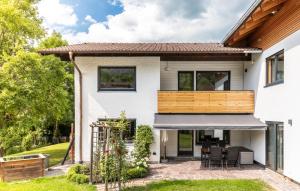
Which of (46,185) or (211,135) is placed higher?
(211,135)

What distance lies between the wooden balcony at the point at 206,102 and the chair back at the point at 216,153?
312 cm

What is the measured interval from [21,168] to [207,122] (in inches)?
409

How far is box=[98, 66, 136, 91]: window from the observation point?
18656 mm

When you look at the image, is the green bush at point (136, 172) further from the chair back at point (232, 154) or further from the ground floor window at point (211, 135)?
the ground floor window at point (211, 135)

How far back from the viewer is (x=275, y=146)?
14.9 m

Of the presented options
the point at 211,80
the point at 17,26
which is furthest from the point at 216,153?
the point at 17,26

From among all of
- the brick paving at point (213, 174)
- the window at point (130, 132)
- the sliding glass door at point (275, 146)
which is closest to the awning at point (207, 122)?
the sliding glass door at point (275, 146)

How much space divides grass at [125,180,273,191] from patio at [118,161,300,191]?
70 cm

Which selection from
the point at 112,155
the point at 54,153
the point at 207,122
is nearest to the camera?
the point at 112,155

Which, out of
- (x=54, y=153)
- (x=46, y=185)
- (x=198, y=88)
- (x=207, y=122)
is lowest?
(x=54, y=153)

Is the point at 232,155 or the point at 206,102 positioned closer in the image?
the point at 232,155

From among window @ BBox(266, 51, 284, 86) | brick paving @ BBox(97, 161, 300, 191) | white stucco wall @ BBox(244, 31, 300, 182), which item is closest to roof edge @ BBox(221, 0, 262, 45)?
white stucco wall @ BBox(244, 31, 300, 182)

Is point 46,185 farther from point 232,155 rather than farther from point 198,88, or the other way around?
point 198,88

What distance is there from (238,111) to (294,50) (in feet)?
20.0
